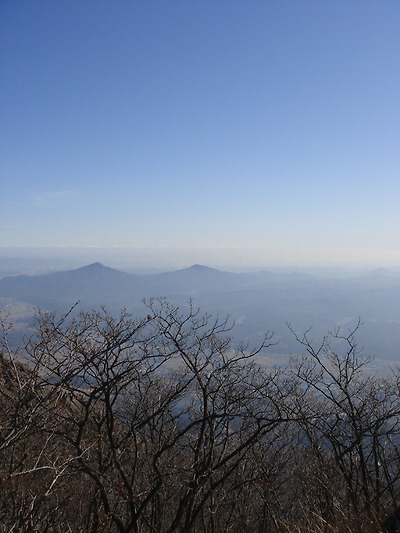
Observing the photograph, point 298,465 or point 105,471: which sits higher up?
point 105,471

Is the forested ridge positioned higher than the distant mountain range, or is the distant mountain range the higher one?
the forested ridge

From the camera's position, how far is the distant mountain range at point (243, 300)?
256ft

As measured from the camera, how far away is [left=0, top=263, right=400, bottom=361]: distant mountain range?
256ft

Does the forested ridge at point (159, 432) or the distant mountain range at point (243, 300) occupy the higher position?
the forested ridge at point (159, 432)

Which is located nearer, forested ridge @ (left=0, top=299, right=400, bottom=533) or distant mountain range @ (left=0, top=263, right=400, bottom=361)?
forested ridge @ (left=0, top=299, right=400, bottom=533)

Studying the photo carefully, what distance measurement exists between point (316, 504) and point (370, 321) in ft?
339

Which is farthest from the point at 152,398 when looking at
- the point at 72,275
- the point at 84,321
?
the point at 72,275

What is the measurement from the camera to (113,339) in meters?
6.39

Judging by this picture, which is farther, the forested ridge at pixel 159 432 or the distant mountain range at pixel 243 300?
the distant mountain range at pixel 243 300

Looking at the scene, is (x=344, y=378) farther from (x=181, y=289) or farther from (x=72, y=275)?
(x=72, y=275)

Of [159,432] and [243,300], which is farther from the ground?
[159,432]

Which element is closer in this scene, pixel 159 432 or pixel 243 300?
pixel 159 432

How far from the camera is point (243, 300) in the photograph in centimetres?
14050

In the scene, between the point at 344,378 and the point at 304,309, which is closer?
the point at 344,378
